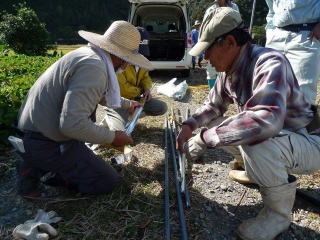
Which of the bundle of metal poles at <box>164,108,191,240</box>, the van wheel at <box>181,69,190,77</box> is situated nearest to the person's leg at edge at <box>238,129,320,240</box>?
the bundle of metal poles at <box>164,108,191,240</box>

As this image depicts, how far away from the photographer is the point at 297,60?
10.0ft

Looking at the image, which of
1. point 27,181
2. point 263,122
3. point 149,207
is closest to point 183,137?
point 149,207

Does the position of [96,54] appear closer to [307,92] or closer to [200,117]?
[200,117]

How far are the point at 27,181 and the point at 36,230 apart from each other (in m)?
0.57

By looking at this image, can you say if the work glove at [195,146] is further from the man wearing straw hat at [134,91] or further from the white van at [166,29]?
the white van at [166,29]

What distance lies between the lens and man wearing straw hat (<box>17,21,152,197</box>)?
2176 mm

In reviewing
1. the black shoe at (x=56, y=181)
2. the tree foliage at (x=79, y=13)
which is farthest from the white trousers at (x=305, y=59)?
the tree foliage at (x=79, y=13)

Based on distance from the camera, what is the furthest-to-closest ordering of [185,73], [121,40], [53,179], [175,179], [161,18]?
[161,18] → [185,73] → [175,179] → [53,179] → [121,40]

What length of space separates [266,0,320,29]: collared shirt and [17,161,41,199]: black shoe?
8.83 feet

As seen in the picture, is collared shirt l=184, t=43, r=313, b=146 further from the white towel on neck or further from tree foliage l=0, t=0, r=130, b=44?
tree foliage l=0, t=0, r=130, b=44

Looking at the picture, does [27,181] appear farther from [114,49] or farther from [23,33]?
[23,33]

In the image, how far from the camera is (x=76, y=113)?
2170mm

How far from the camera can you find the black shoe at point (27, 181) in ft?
8.59

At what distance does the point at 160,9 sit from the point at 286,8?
254 inches
